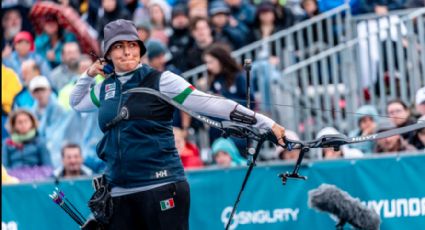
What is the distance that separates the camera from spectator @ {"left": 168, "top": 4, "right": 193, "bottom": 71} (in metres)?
17.0

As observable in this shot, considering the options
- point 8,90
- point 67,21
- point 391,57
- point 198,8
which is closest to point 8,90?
A: point 8,90

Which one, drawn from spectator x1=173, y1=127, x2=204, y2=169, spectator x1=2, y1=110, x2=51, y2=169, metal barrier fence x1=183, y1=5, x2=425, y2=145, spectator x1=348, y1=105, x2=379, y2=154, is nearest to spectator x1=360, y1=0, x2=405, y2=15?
metal barrier fence x1=183, y1=5, x2=425, y2=145

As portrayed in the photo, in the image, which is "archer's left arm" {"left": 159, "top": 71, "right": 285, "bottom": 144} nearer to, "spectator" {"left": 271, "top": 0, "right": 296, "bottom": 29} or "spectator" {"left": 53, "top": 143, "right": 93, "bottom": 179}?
"spectator" {"left": 53, "top": 143, "right": 93, "bottom": 179}

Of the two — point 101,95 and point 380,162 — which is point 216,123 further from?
point 380,162

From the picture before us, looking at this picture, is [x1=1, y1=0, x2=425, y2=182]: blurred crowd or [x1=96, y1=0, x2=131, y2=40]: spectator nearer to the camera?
[x1=1, y1=0, x2=425, y2=182]: blurred crowd

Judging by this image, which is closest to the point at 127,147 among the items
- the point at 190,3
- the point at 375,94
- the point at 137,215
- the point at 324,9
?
the point at 137,215

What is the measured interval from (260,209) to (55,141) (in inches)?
199

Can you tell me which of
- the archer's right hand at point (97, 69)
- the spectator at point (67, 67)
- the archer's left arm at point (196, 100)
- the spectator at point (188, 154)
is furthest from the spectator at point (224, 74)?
the archer's left arm at point (196, 100)

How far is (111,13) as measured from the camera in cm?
1855

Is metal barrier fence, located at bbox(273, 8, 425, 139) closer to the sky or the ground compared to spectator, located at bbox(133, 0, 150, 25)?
closer to the ground

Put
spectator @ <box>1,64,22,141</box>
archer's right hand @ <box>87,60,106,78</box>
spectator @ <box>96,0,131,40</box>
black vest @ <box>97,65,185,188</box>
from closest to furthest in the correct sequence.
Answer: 1. black vest @ <box>97,65,185,188</box>
2. archer's right hand @ <box>87,60,106,78</box>
3. spectator @ <box>1,64,22,141</box>
4. spectator @ <box>96,0,131,40</box>

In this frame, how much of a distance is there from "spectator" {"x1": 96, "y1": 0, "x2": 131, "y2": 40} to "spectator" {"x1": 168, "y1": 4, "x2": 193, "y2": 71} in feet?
3.37

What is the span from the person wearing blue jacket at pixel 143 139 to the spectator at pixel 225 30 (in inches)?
306

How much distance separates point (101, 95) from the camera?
9422 mm
